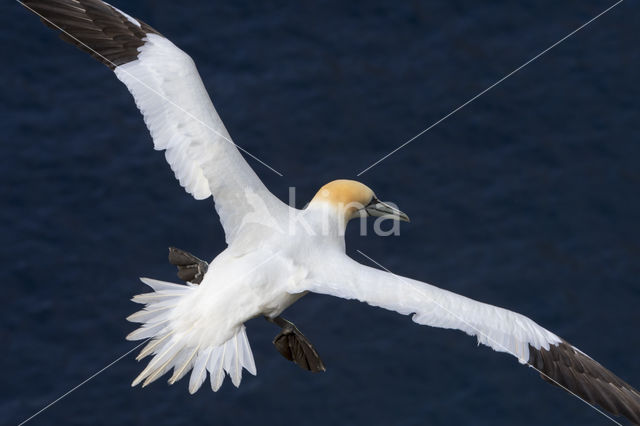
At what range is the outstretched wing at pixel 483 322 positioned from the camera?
1274cm

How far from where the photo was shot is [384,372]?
15.6 meters

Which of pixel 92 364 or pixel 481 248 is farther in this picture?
pixel 481 248

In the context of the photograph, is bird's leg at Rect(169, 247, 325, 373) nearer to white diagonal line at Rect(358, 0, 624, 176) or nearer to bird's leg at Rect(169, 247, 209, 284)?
bird's leg at Rect(169, 247, 209, 284)

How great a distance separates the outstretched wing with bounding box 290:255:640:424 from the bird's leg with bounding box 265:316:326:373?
2.85ft

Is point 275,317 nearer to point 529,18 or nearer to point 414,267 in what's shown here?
point 414,267

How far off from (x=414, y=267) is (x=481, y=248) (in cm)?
98

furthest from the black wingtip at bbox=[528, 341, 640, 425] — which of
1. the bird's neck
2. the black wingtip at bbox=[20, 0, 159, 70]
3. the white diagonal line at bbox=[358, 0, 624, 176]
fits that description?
the black wingtip at bbox=[20, 0, 159, 70]

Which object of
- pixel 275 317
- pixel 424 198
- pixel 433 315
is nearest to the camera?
pixel 433 315

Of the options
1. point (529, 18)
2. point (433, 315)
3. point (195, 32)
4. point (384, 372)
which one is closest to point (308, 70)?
point (195, 32)

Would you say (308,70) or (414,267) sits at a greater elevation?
(308,70)

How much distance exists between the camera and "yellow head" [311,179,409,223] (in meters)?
14.5

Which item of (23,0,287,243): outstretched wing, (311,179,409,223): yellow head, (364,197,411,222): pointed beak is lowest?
(364,197,411,222): pointed beak

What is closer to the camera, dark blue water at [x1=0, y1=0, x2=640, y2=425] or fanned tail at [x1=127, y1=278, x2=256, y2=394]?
fanned tail at [x1=127, y1=278, x2=256, y2=394]

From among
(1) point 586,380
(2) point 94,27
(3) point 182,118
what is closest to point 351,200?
(3) point 182,118
